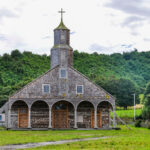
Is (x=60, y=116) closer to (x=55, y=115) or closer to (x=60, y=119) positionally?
(x=60, y=119)

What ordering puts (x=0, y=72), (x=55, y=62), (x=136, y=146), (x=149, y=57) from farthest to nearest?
(x=149, y=57)
(x=0, y=72)
(x=55, y=62)
(x=136, y=146)

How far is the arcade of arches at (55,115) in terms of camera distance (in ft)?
152

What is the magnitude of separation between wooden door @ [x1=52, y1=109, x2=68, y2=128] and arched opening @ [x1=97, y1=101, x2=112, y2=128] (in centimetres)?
422

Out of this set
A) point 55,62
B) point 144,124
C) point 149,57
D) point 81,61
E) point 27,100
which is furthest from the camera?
point 149,57

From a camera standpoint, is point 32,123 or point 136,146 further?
point 32,123

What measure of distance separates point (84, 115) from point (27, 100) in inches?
301

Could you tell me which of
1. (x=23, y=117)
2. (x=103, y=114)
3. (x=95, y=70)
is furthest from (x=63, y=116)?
(x=95, y=70)

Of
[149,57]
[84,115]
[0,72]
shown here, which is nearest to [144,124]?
[84,115]

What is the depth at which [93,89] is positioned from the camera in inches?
1796

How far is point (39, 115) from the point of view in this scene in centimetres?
4644

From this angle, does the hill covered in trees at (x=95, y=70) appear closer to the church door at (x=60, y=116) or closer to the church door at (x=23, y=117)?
the church door at (x=23, y=117)

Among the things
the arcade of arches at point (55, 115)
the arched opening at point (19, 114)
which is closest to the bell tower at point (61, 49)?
the arcade of arches at point (55, 115)

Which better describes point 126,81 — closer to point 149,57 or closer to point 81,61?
point 81,61

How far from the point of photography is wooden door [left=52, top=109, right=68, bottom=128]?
1831 inches
